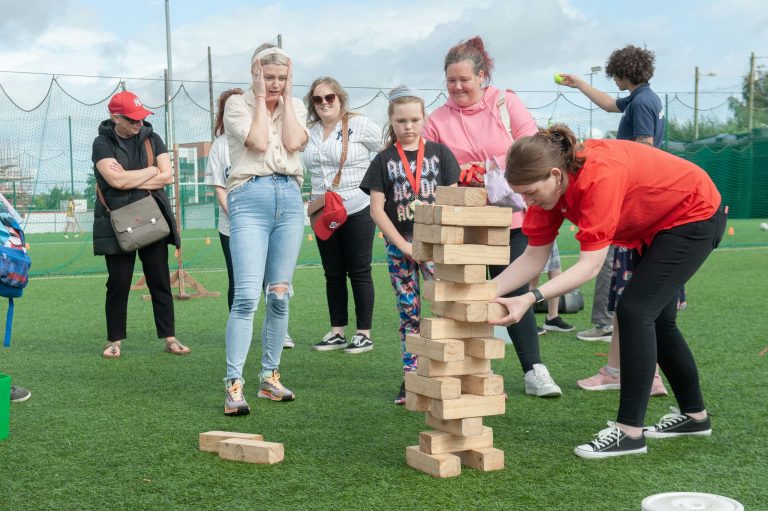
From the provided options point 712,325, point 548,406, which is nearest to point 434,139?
point 548,406

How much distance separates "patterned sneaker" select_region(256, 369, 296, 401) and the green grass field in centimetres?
7

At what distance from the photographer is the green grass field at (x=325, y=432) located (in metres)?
3.38

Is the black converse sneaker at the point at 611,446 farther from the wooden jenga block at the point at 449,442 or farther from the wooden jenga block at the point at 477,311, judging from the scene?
the wooden jenga block at the point at 477,311

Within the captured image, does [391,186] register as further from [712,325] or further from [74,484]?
[712,325]

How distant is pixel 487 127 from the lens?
16.6 ft

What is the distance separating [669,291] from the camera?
379 centimetres

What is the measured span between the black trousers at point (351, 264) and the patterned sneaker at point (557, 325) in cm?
166

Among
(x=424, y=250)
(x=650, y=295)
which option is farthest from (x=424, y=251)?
(x=650, y=295)

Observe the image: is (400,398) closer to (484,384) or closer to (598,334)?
(484,384)

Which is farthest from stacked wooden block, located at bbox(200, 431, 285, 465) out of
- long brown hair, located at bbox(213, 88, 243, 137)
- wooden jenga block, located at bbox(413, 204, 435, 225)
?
long brown hair, located at bbox(213, 88, 243, 137)

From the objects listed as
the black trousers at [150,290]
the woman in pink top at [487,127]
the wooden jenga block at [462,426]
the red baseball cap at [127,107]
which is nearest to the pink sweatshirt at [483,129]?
the woman in pink top at [487,127]

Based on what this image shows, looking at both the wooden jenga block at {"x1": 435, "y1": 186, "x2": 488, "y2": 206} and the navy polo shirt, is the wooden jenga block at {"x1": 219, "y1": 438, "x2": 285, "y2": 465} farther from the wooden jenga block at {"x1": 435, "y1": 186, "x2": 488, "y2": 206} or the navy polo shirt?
the navy polo shirt

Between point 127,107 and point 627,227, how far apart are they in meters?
4.02

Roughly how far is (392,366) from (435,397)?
2.44 meters
